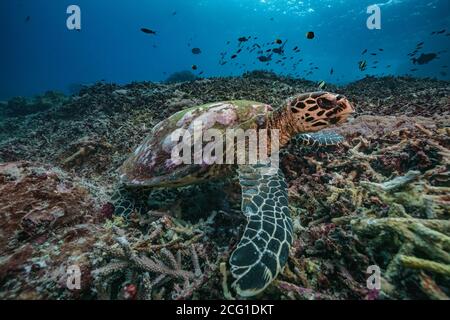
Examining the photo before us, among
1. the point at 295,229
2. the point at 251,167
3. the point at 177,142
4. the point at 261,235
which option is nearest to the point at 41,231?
the point at 177,142

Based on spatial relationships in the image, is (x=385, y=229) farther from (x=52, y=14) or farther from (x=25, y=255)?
(x=52, y=14)

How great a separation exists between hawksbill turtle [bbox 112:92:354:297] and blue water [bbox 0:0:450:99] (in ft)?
50.5

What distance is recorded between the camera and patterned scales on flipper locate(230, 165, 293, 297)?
5.64 feet

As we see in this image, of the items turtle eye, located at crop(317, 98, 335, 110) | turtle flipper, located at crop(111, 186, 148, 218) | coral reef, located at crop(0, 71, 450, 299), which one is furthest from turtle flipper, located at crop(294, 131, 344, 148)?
turtle flipper, located at crop(111, 186, 148, 218)

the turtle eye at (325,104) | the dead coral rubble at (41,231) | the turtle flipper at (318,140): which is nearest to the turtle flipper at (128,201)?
the dead coral rubble at (41,231)

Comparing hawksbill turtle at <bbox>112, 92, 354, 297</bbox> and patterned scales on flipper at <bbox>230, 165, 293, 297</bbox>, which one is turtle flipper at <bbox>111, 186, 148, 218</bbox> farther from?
patterned scales on flipper at <bbox>230, 165, 293, 297</bbox>

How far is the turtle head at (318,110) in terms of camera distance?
2.97 m

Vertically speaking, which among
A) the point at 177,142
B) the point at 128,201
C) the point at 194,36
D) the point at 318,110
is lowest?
the point at 128,201

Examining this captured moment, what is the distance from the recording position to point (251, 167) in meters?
2.96

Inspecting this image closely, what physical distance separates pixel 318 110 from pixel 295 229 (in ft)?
5.17

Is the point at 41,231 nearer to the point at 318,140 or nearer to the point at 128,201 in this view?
the point at 128,201

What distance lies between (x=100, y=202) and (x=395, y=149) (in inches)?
152

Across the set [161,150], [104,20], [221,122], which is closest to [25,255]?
[161,150]

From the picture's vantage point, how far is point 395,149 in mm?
3014
